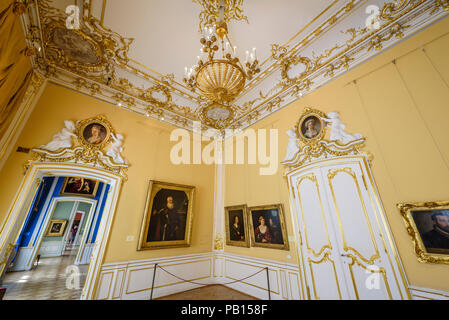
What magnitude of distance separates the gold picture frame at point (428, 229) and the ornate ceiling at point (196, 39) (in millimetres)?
3310

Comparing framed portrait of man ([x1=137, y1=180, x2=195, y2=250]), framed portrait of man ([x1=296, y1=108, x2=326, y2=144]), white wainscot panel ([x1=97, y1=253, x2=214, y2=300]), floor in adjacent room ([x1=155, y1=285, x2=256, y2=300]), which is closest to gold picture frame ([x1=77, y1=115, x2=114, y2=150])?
framed portrait of man ([x1=137, y1=180, x2=195, y2=250])

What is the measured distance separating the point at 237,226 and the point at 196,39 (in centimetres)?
533

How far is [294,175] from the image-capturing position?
15.9ft

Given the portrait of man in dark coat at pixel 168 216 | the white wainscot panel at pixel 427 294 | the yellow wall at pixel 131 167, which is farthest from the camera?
the portrait of man in dark coat at pixel 168 216

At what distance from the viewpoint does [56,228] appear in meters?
11.1

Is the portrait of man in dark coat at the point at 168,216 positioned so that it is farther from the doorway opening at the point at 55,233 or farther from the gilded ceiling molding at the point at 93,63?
the gilded ceiling molding at the point at 93,63

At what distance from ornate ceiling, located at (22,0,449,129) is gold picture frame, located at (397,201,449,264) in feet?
10.9

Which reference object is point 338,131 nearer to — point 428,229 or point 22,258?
point 428,229

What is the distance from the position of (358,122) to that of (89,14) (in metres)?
6.16

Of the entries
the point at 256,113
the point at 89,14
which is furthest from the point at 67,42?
the point at 256,113

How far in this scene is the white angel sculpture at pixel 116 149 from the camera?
16.4 feet

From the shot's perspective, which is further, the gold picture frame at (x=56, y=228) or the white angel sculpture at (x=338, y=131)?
the gold picture frame at (x=56, y=228)

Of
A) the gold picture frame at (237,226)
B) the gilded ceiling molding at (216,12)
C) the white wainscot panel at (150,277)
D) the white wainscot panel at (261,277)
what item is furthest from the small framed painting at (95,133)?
the white wainscot panel at (261,277)
